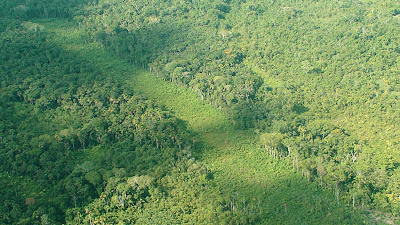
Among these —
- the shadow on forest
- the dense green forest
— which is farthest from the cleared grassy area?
the dense green forest

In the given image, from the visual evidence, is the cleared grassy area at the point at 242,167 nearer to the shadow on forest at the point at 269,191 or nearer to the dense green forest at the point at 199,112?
the shadow on forest at the point at 269,191

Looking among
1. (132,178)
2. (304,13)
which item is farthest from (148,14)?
(132,178)

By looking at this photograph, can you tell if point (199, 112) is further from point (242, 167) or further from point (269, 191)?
point (269, 191)

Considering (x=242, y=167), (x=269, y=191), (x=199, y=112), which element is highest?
(x=199, y=112)

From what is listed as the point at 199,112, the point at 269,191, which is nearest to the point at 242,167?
the point at 269,191

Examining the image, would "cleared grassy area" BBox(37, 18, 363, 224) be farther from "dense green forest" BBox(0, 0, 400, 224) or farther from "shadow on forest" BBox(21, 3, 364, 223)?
"dense green forest" BBox(0, 0, 400, 224)

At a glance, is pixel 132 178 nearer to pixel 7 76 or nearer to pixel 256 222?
pixel 256 222

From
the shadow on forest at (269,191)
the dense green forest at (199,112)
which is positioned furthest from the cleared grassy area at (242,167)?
the dense green forest at (199,112)
